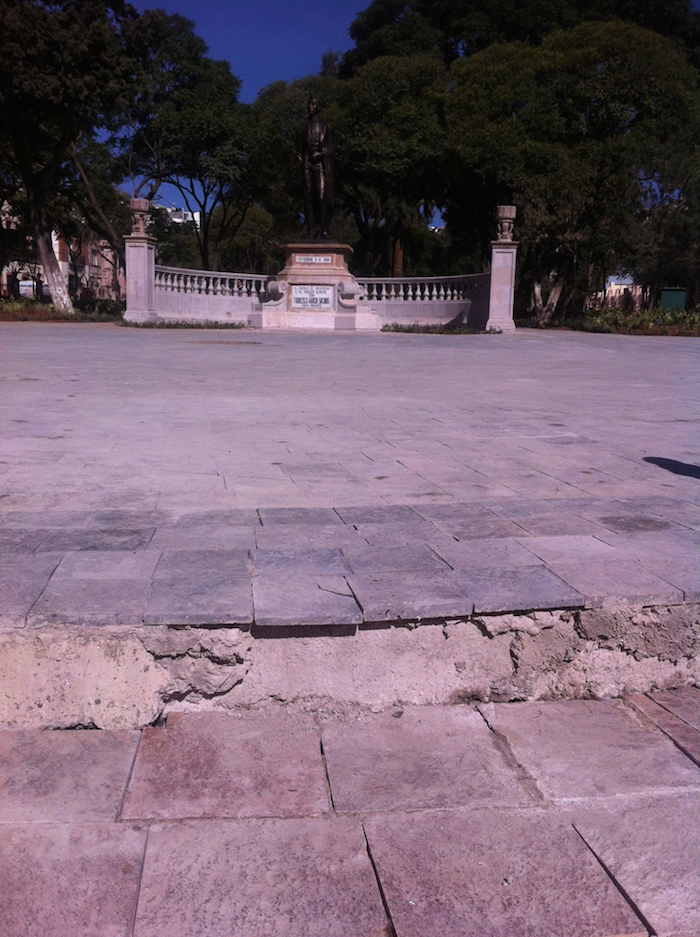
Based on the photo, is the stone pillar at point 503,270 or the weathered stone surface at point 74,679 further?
the stone pillar at point 503,270

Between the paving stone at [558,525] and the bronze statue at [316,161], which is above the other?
the bronze statue at [316,161]

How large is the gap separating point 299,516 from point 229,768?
1717 mm

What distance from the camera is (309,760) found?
2.40 m

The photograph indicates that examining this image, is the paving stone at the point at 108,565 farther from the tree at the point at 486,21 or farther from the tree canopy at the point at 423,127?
the tree at the point at 486,21

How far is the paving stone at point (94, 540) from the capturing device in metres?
3.36

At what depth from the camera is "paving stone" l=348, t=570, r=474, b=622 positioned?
2.71 m

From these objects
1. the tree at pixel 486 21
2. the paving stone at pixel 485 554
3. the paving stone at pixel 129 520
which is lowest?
the paving stone at pixel 129 520

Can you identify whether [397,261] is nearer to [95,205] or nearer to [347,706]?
[95,205]

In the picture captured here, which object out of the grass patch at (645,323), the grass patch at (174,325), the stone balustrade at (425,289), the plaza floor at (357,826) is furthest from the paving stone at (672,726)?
the stone balustrade at (425,289)

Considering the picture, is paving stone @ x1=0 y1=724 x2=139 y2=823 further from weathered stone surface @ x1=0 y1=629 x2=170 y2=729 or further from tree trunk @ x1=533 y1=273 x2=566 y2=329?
tree trunk @ x1=533 y1=273 x2=566 y2=329

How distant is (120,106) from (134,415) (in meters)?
22.7

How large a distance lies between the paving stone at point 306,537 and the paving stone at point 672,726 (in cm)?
122

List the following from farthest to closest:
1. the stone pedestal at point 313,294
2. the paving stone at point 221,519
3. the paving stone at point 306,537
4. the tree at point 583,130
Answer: the tree at point 583,130, the stone pedestal at point 313,294, the paving stone at point 221,519, the paving stone at point 306,537

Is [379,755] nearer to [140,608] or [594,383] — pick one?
[140,608]
